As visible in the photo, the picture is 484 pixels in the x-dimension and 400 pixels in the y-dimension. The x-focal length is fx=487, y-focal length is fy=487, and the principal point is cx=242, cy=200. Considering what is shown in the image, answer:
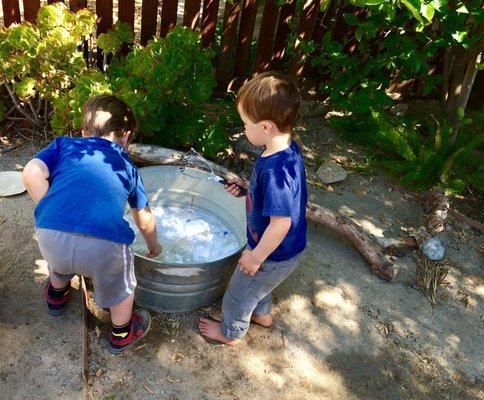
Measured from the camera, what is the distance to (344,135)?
4863 millimetres

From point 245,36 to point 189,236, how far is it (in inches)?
86.9

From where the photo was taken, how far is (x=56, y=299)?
2572 millimetres

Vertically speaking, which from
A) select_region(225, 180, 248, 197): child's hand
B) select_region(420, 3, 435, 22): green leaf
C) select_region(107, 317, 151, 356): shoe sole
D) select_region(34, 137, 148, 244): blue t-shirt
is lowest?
select_region(107, 317, 151, 356): shoe sole

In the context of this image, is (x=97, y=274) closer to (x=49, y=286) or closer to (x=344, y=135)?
(x=49, y=286)

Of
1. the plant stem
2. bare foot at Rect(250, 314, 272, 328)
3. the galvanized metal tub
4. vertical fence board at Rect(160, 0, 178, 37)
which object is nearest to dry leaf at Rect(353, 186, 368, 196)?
the galvanized metal tub

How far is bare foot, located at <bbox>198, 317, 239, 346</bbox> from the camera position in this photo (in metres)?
2.73

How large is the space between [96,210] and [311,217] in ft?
6.07

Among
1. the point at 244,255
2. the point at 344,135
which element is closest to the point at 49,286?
the point at 244,255

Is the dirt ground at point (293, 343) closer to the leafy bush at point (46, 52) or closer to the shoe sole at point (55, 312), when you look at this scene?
the shoe sole at point (55, 312)

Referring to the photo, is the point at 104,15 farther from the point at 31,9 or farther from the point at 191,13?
the point at 191,13

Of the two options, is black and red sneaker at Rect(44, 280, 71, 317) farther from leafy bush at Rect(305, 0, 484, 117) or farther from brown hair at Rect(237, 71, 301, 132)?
leafy bush at Rect(305, 0, 484, 117)

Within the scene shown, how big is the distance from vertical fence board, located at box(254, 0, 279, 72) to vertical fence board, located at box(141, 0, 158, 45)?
0.98 m

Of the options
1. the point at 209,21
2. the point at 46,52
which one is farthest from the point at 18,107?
the point at 209,21

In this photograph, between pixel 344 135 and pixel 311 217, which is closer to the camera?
pixel 311 217
